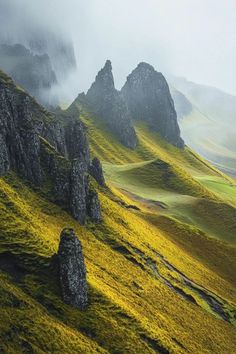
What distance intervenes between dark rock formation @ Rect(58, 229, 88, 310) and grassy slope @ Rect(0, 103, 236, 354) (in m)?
1.29

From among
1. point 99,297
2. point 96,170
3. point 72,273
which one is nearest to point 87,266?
point 99,297

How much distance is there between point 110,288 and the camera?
247 feet

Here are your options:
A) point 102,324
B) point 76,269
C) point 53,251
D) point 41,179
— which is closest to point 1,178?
point 41,179

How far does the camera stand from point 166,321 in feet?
251

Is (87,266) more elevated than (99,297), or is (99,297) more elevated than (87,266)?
(87,266)

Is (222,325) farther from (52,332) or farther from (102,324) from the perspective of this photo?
(52,332)

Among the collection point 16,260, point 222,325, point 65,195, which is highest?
point 65,195

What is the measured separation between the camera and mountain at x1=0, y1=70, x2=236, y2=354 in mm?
60750

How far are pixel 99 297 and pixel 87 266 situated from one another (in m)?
9.97

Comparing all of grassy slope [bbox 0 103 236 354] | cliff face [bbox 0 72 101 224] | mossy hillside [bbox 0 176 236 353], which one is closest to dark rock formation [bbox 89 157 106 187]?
grassy slope [bbox 0 103 236 354]

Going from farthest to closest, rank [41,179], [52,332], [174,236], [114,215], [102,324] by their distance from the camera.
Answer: [174,236], [114,215], [41,179], [102,324], [52,332]

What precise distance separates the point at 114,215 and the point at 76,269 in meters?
48.6

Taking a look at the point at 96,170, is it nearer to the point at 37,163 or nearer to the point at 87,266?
the point at 37,163

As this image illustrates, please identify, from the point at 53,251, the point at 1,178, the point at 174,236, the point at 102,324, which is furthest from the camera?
the point at 174,236
